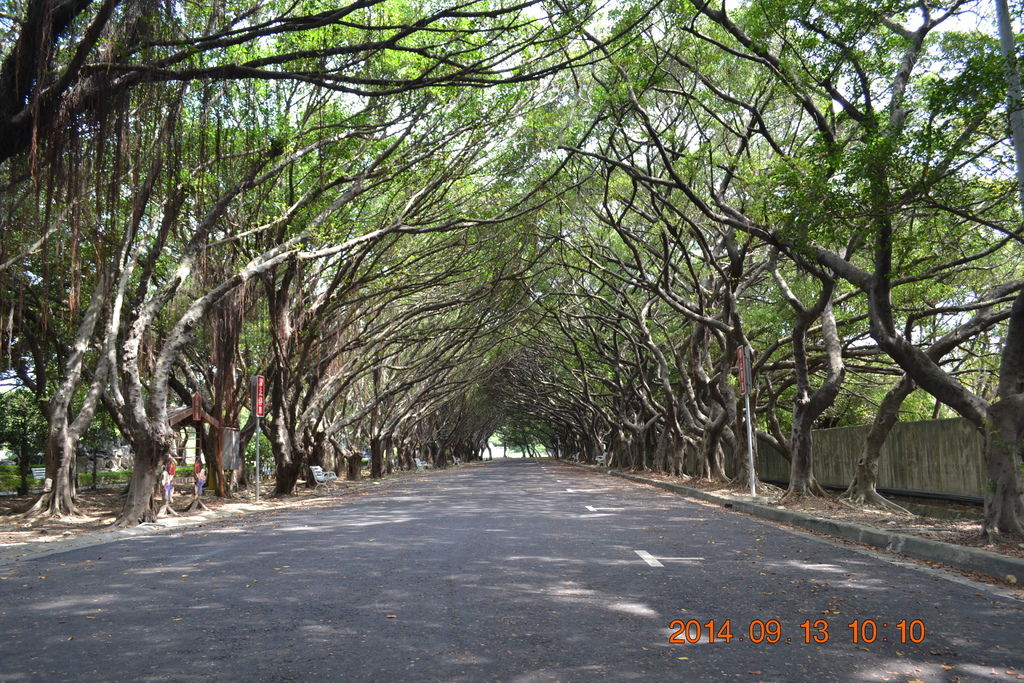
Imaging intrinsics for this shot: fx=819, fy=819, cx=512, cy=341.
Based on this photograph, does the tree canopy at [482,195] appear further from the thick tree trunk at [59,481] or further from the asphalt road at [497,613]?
the asphalt road at [497,613]

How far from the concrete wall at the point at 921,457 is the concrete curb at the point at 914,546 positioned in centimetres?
484

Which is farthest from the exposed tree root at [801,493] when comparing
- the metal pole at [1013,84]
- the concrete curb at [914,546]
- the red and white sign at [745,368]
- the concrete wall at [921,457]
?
the metal pole at [1013,84]

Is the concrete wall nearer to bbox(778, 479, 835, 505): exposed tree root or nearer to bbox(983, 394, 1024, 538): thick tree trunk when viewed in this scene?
bbox(778, 479, 835, 505): exposed tree root

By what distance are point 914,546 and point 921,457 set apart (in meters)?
10.6

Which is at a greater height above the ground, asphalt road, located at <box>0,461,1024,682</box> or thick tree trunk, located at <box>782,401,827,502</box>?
thick tree trunk, located at <box>782,401,827,502</box>

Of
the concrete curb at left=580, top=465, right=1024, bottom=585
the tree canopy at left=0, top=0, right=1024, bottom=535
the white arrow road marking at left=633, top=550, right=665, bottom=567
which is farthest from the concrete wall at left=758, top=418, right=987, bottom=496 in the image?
the white arrow road marking at left=633, top=550, right=665, bottom=567

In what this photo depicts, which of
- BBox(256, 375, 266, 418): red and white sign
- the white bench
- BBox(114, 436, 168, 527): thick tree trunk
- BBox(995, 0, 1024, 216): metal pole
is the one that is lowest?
the white bench

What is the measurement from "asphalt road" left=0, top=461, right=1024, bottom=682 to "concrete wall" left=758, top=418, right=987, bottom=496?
8293 mm

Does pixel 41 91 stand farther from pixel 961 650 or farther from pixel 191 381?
pixel 191 381

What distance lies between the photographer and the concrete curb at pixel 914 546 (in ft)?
23.8

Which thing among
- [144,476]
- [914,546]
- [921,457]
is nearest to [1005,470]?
[914,546]

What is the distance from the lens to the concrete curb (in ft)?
23.8

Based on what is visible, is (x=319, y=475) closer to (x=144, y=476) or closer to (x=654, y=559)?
(x=144, y=476)

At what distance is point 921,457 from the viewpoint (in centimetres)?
1828
